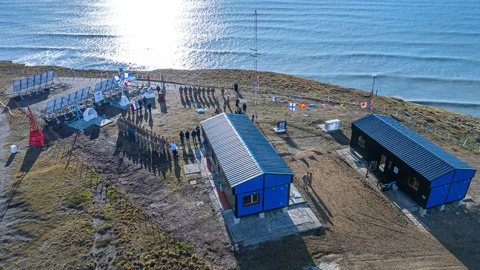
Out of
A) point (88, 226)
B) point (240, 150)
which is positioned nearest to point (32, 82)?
point (88, 226)

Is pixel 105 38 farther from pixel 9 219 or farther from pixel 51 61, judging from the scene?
pixel 9 219

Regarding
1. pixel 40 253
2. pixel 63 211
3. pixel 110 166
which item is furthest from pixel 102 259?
pixel 110 166

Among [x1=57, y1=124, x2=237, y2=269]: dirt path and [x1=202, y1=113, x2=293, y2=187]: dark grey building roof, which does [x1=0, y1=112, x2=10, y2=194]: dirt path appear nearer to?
[x1=57, y1=124, x2=237, y2=269]: dirt path

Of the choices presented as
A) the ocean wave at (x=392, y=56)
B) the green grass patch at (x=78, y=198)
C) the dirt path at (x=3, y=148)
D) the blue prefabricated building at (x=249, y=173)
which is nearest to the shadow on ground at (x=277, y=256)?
the blue prefabricated building at (x=249, y=173)

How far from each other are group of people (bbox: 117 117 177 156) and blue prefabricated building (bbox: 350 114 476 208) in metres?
17.9

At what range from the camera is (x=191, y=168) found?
28891 mm

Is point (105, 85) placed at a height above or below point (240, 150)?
above

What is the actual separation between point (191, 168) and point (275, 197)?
9003 mm

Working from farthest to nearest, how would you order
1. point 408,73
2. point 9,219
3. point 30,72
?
point 408,73
point 30,72
point 9,219

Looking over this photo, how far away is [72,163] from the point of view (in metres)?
29.4

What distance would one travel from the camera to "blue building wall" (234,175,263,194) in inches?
850

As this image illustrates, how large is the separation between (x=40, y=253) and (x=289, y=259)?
15.2 m

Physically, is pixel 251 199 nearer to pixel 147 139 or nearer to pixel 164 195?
pixel 164 195

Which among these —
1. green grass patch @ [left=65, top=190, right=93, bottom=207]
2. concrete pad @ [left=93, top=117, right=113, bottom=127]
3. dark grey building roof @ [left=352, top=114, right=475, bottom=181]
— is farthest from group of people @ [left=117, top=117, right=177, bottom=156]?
dark grey building roof @ [left=352, top=114, right=475, bottom=181]
